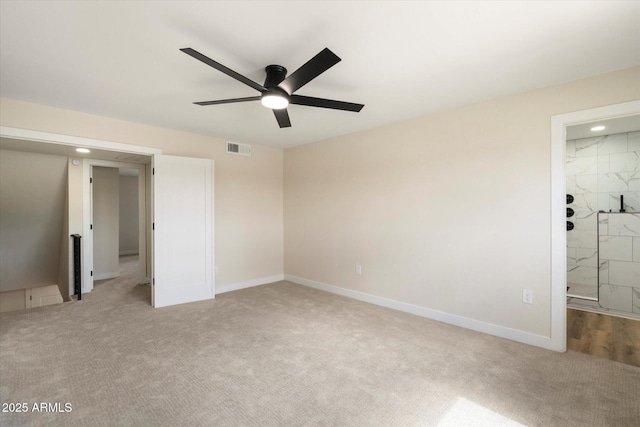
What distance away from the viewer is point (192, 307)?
382 cm

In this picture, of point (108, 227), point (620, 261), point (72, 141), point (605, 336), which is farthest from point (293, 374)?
point (108, 227)

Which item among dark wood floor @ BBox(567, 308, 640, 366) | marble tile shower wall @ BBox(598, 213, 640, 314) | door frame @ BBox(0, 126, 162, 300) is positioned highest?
door frame @ BBox(0, 126, 162, 300)

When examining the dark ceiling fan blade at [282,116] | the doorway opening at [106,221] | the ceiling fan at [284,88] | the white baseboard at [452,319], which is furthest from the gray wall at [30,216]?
the white baseboard at [452,319]

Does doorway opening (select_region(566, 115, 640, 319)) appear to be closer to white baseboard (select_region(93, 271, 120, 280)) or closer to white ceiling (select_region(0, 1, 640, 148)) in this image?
white ceiling (select_region(0, 1, 640, 148))

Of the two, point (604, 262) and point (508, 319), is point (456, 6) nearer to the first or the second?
point (508, 319)

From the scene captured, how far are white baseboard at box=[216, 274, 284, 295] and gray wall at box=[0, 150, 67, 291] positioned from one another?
3.12 metres

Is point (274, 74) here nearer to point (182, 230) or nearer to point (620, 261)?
point (182, 230)

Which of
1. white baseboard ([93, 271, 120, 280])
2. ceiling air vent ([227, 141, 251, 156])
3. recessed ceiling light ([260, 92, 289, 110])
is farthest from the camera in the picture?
white baseboard ([93, 271, 120, 280])

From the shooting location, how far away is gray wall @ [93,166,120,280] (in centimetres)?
555

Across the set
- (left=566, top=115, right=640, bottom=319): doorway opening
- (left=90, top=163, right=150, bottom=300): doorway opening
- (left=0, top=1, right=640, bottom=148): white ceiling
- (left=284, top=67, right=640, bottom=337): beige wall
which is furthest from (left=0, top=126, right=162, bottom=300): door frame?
(left=566, top=115, right=640, bottom=319): doorway opening

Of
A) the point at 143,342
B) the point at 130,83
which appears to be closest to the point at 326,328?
the point at 143,342

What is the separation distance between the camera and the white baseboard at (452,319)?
2.70 metres

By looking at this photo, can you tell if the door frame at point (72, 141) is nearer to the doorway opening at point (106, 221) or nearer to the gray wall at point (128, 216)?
the doorway opening at point (106, 221)

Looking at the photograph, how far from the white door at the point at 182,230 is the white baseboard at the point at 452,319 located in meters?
1.93
